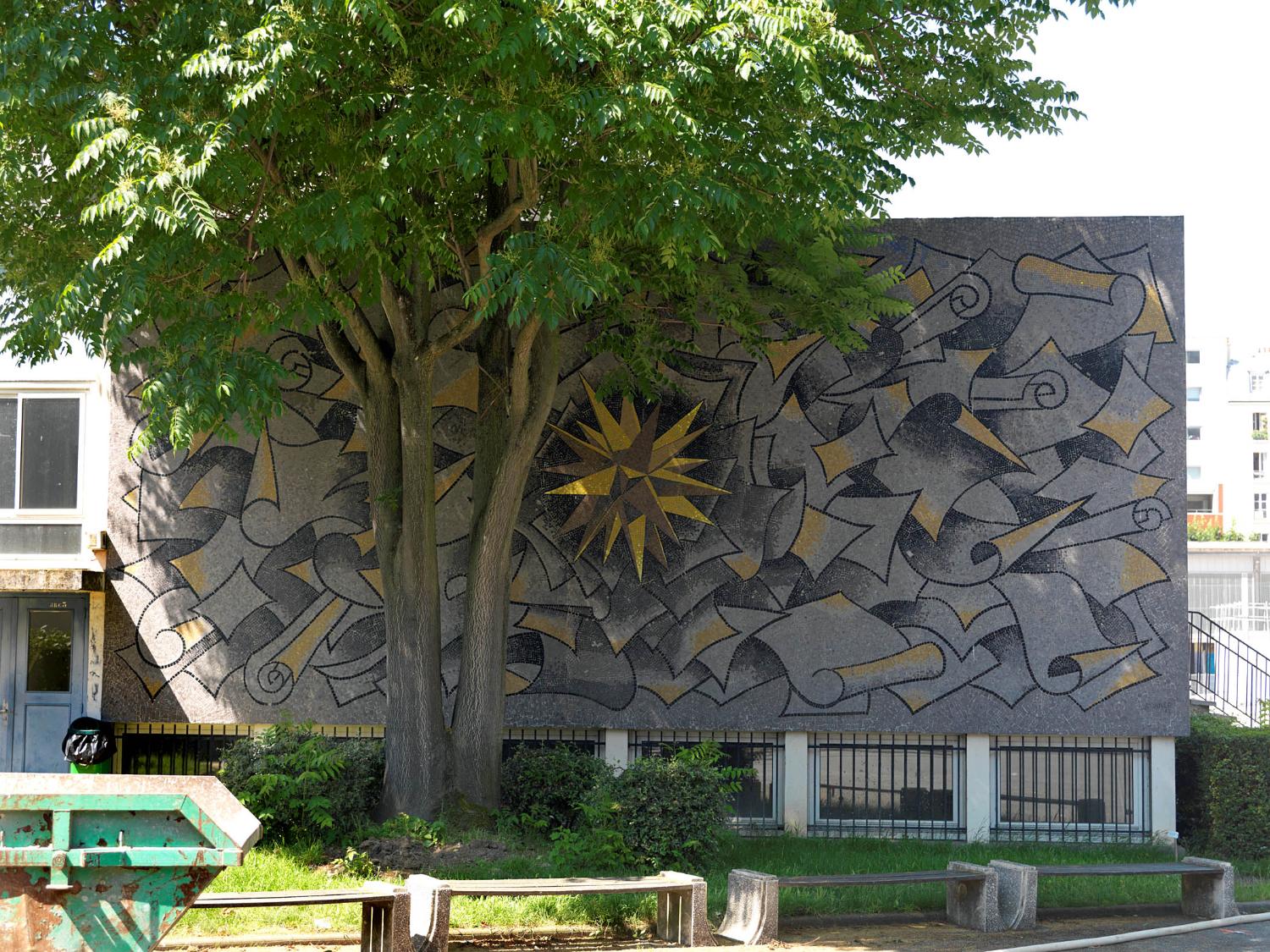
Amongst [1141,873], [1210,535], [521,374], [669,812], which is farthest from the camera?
[1210,535]

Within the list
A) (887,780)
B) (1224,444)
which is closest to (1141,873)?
(887,780)

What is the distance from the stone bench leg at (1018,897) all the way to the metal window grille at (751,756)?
414 centimetres

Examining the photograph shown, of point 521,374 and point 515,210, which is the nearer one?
point 515,210

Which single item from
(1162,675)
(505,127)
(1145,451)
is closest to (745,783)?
(1162,675)

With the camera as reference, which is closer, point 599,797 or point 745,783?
point 599,797

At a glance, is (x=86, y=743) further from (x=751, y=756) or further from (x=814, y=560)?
(x=814, y=560)

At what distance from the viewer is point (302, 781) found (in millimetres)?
11297

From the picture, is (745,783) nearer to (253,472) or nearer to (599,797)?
(599,797)

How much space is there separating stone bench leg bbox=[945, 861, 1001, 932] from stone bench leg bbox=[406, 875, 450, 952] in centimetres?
415

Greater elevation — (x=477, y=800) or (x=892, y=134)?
(x=892, y=134)

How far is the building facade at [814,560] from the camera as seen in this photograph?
45.6 ft

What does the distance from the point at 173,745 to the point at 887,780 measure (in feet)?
26.1

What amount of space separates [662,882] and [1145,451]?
8.07 metres

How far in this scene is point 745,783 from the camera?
13992mm
